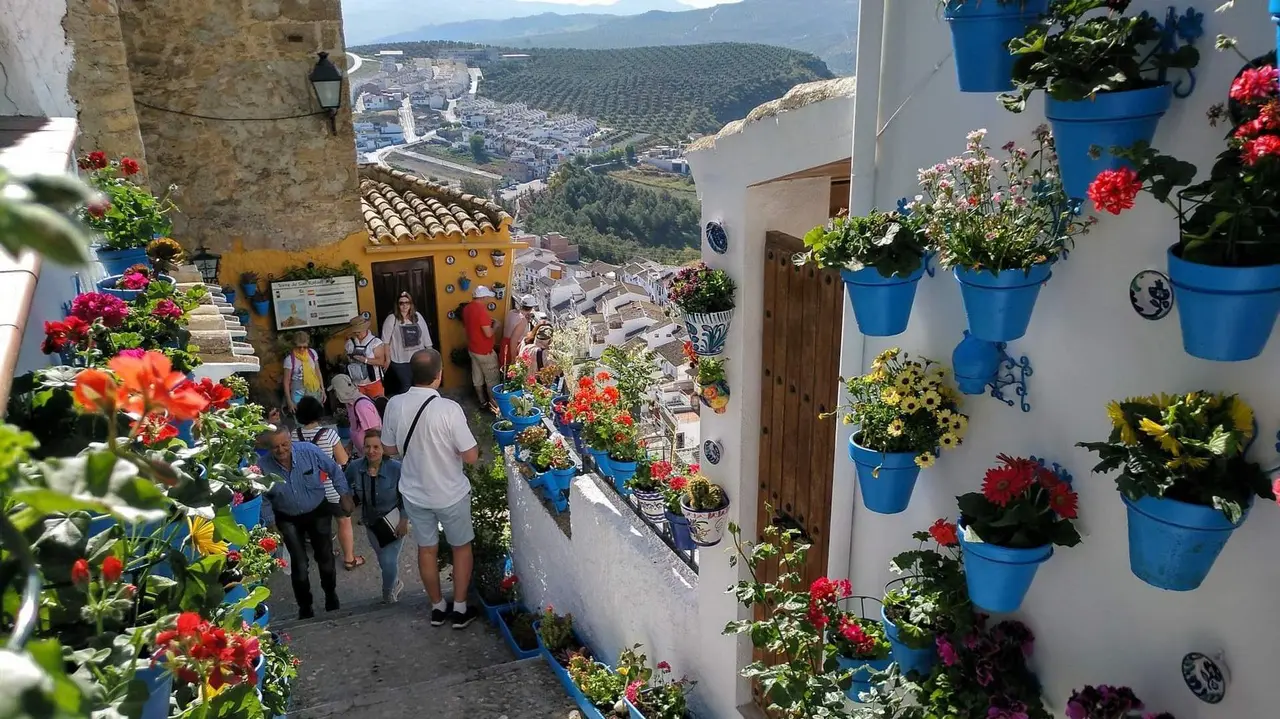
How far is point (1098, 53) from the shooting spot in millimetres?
1747

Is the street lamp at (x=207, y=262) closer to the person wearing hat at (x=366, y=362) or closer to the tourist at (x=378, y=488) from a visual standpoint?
the person wearing hat at (x=366, y=362)

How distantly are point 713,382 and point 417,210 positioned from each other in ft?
25.5

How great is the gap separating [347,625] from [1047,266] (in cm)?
524

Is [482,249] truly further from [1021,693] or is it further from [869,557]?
[1021,693]

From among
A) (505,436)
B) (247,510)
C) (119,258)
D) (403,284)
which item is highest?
(119,258)

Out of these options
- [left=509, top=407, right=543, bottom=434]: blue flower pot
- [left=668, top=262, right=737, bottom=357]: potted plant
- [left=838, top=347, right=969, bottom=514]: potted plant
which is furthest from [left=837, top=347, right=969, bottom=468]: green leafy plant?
[left=509, top=407, right=543, bottom=434]: blue flower pot

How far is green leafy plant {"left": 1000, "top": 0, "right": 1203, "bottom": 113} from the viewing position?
173cm

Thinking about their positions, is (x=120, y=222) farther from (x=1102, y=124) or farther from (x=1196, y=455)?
(x=1196, y=455)

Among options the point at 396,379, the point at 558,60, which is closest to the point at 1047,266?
the point at 396,379

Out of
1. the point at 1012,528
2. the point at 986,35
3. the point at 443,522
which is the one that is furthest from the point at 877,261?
the point at 443,522

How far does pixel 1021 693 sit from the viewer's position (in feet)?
7.61

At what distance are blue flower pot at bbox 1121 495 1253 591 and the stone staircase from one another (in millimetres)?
4041

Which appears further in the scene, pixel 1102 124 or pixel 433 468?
pixel 433 468

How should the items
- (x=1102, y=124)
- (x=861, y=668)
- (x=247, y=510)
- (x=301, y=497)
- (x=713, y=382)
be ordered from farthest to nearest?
(x=301, y=497), (x=713, y=382), (x=247, y=510), (x=861, y=668), (x=1102, y=124)
